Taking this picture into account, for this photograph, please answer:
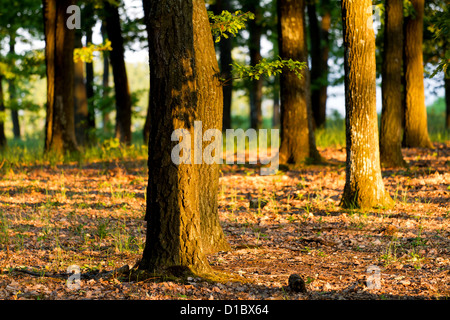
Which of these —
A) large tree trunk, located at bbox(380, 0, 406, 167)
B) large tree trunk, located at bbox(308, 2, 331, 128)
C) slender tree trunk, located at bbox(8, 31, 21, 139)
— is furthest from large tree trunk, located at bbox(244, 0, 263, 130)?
slender tree trunk, located at bbox(8, 31, 21, 139)

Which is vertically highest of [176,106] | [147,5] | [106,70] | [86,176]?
[106,70]

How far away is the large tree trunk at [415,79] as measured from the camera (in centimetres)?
1515

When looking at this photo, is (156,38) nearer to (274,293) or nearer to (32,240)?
(274,293)

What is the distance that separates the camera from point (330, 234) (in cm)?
778

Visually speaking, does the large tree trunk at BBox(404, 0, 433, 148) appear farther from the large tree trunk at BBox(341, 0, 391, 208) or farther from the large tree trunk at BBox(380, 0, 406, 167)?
the large tree trunk at BBox(341, 0, 391, 208)

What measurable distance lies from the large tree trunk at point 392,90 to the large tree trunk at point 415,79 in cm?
255

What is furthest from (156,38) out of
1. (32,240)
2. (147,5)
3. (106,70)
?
(106,70)

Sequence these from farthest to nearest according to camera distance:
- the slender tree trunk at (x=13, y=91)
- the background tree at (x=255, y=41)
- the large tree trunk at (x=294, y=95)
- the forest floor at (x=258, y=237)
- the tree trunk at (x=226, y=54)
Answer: the slender tree trunk at (x=13, y=91), the background tree at (x=255, y=41), the tree trunk at (x=226, y=54), the large tree trunk at (x=294, y=95), the forest floor at (x=258, y=237)

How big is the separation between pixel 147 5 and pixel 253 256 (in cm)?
342

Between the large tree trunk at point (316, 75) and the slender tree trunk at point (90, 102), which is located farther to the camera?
the slender tree trunk at point (90, 102)

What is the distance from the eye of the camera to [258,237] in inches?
297

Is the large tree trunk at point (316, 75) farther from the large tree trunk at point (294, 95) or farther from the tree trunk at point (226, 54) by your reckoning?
the large tree trunk at point (294, 95)

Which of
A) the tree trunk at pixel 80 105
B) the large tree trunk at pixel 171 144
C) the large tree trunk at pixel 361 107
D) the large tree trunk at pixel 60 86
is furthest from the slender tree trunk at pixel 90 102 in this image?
the large tree trunk at pixel 171 144

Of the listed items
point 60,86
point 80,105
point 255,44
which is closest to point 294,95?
point 60,86
